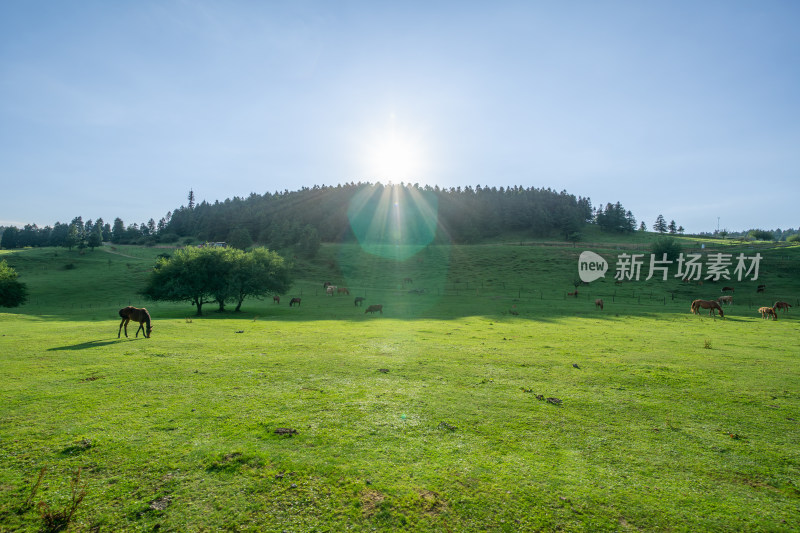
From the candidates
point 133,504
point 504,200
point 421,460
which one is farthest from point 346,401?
point 504,200

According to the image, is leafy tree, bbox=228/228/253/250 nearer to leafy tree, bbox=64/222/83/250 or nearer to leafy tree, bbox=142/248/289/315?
leafy tree, bbox=64/222/83/250

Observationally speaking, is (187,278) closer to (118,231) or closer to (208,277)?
(208,277)

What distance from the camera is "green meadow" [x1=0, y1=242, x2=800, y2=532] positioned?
6.07m

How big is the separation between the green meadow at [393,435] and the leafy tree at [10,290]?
43.8m

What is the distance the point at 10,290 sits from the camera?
52.3 m

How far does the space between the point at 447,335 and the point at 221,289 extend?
3110 centimetres

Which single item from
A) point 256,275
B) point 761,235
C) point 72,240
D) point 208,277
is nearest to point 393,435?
point 256,275

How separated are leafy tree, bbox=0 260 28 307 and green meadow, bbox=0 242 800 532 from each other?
43818 mm

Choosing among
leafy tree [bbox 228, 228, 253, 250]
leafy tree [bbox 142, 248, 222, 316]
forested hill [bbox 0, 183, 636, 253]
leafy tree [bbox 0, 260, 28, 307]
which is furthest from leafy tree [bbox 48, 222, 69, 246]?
leafy tree [bbox 142, 248, 222, 316]

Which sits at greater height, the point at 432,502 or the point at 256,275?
the point at 256,275

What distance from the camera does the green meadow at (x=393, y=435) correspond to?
6.07 metres

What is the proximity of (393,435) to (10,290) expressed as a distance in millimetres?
70583

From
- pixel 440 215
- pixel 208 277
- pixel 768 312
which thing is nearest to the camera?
pixel 768 312

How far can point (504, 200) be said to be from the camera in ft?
604
